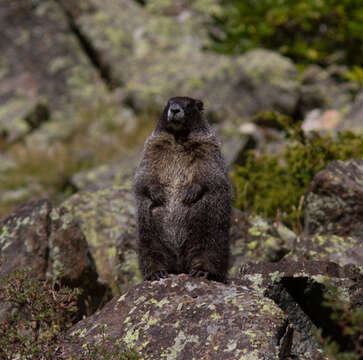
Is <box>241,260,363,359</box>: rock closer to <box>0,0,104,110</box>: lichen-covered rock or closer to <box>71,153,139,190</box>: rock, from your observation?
<box>71,153,139,190</box>: rock

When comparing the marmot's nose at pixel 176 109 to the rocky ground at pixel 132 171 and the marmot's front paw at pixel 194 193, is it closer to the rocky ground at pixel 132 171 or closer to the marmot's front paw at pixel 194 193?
the marmot's front paw at pixel 194 193

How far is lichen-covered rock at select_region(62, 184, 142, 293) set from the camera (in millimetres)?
7059

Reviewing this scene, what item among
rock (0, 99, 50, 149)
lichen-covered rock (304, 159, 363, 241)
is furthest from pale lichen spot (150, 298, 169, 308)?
rock (0, 99, 50, 149)

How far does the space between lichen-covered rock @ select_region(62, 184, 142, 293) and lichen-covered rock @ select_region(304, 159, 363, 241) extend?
2452mm

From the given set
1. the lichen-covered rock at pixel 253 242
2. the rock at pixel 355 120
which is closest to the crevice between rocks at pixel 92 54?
the rock at pixel 355 120

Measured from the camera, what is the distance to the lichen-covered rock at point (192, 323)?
4055 millimetres

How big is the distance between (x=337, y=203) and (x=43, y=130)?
9.92 meters

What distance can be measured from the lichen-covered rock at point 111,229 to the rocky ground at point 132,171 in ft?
0.07

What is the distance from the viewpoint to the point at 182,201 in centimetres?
577

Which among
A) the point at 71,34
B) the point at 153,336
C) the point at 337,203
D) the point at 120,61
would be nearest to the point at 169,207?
the point at 153,336

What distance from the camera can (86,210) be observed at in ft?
27.0

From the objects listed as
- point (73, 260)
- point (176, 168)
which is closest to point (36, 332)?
point (73, 260)

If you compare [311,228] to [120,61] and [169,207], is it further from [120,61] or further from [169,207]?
[120,61]

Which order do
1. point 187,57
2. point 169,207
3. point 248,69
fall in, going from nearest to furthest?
point 169,207 < point 248,69 < point 187,57
